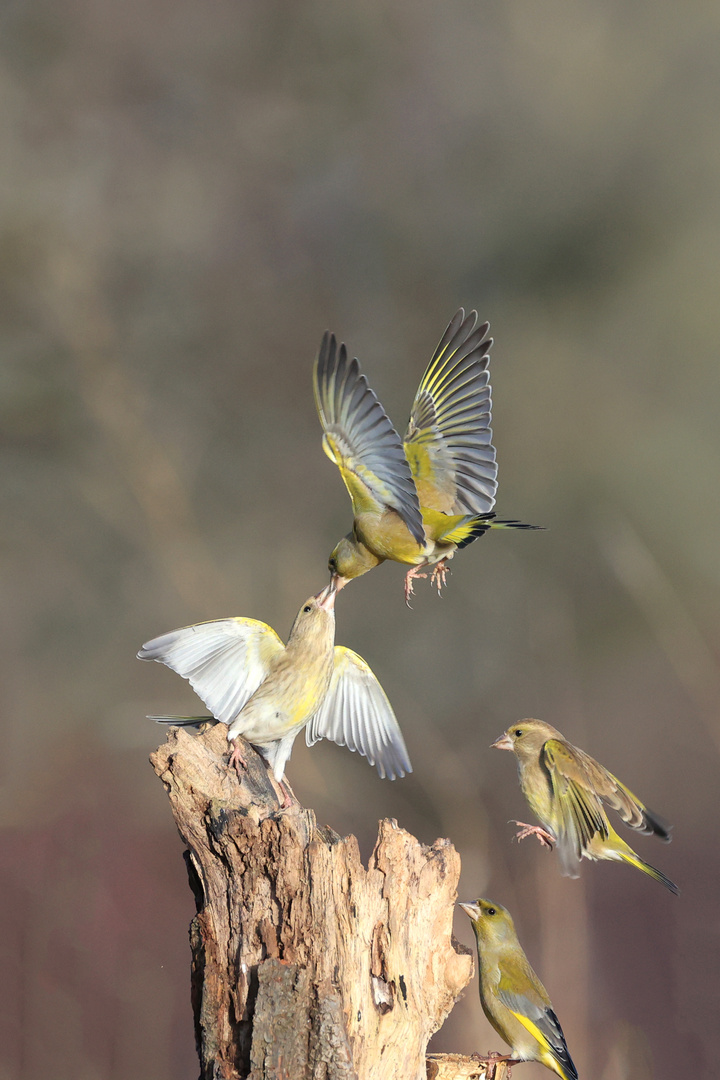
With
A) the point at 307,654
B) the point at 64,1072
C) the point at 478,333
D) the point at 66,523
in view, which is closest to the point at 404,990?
the point at 307,654

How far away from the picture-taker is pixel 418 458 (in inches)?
86.3

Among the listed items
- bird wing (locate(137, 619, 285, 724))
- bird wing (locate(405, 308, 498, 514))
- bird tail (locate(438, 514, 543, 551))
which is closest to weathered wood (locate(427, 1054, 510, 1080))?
bird wing (locate(137, 619, 285, 724))

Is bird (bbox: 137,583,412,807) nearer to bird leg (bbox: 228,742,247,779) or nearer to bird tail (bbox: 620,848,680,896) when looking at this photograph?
bird leg (bbox: 228,742,247,779)

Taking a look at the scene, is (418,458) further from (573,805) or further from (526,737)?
(573,805)

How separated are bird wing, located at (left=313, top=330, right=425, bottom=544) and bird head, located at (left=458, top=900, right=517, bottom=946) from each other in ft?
3.13

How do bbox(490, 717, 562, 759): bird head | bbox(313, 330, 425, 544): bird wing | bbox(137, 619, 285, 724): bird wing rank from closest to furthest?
bbox(313, 330, 425, 544): bird wing, bbox(137, 619, 285, 724): bird wing, bbox(490, 717, 562, 759): bird head

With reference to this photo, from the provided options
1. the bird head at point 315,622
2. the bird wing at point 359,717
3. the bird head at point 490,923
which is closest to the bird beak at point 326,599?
the bird head at point 315,622

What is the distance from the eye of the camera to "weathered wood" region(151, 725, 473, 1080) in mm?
1498

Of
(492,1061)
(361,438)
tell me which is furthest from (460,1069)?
(361,438)

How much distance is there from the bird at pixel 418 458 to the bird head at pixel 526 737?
1.66ft

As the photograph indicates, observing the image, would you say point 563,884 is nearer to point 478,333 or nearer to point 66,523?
point 478,333

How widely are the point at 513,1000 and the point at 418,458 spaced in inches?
49.8

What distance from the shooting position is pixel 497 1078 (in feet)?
6.26

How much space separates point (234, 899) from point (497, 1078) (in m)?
0.76
